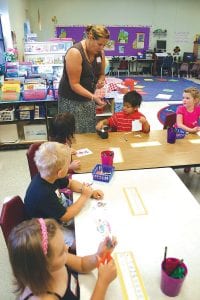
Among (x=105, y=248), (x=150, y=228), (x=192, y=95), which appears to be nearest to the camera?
(x=105, y=248)

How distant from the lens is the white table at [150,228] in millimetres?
1001

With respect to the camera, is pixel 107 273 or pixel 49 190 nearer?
pixel 107 273

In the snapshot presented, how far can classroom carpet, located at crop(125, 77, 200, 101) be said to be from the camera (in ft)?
22.4

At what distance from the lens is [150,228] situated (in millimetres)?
1263

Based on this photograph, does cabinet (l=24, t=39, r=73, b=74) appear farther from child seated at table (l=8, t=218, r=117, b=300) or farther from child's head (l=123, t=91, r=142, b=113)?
child seated at table (l=8, t=218, r=117, b=300)

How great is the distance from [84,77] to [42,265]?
1.93 m

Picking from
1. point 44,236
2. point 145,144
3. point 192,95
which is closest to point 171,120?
point 192,95

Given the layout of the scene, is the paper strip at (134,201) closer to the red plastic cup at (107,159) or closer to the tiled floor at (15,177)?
the red plastic cup at (107,159)

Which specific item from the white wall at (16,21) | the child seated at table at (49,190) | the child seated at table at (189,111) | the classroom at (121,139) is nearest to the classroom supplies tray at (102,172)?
the classroom at (121,139)

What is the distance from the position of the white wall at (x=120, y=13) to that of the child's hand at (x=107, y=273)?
9.71m

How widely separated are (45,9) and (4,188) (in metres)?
8.30

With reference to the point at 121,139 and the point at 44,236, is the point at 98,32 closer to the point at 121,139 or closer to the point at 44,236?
the point at 121,139

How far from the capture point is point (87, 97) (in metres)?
2.46

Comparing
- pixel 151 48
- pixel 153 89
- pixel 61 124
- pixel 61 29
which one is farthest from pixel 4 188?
pixel 151 48
